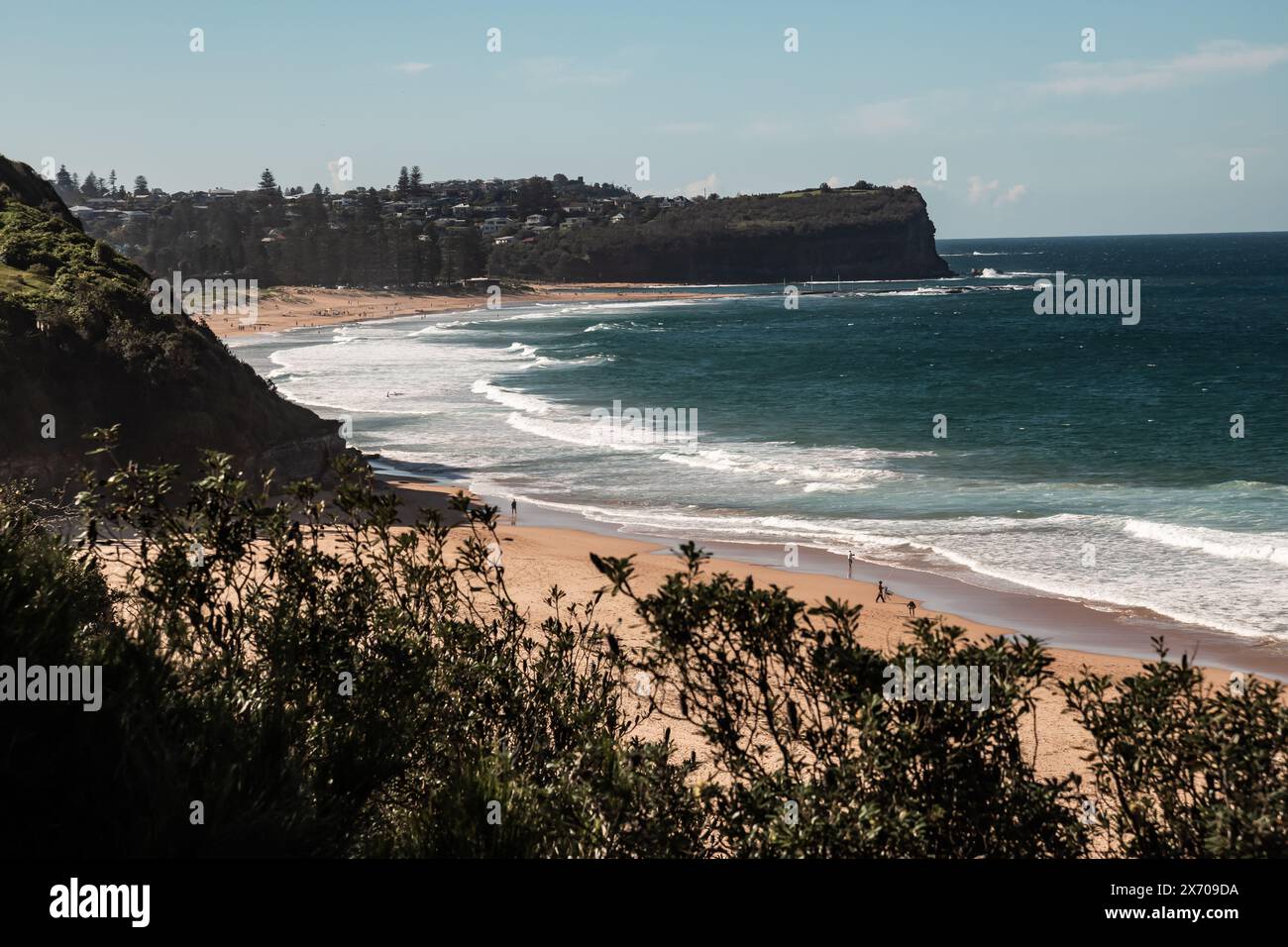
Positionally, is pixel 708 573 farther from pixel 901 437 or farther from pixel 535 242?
pixel 535 242

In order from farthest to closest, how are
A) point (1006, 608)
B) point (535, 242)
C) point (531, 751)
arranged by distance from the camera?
point (535, 242)
point (1006, 608)
point (531, 751)

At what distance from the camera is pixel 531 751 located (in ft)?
28.7

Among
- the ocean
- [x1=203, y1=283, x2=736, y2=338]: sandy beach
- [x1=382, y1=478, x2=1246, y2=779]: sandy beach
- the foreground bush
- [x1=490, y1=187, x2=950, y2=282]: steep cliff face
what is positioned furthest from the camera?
[x1=490, y1=187, x2=950, y2=282]: steep cliff face

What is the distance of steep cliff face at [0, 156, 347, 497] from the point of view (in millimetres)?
24781

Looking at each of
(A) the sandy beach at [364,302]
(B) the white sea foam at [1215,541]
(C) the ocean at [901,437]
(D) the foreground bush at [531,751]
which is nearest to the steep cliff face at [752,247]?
(A) the sandy beach at [364,302]

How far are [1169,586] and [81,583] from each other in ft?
65.0

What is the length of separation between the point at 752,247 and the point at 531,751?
173916mm

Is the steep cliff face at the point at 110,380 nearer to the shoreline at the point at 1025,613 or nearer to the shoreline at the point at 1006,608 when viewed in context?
the shoreline at the point at 1006,608

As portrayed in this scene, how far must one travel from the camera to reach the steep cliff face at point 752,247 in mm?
170125

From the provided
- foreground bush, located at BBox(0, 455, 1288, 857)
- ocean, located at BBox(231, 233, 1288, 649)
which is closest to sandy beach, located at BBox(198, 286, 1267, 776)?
ocean, located at BBox(231, 233, 1288, 649)

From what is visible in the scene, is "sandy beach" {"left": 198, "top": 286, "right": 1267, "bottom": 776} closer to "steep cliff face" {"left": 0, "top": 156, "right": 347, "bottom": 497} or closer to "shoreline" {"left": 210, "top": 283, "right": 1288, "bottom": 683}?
"shoreline" {"left": 210, "top": 283, "right": 1288, "bottom": 683}

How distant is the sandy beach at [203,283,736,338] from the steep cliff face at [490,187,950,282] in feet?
45.3

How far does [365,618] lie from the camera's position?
9914 millimetres

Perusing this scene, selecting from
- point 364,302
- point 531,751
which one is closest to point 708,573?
point 531,751
